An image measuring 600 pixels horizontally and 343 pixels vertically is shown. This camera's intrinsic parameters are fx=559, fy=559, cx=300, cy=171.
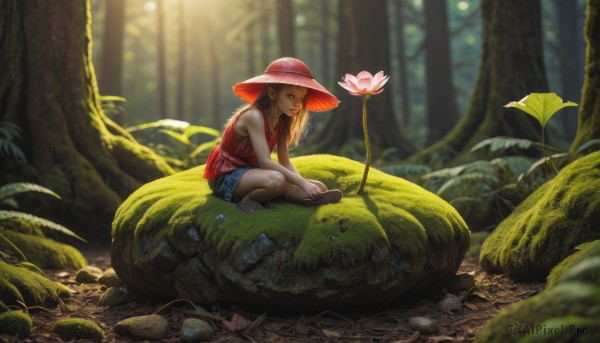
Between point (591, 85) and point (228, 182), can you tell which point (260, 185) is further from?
point (591, 85)

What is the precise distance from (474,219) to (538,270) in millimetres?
2810

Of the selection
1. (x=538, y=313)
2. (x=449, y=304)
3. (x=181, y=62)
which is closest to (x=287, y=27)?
(x=181, y=62)

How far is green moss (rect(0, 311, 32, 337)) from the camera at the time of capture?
11.7ft

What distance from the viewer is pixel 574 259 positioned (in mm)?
4109

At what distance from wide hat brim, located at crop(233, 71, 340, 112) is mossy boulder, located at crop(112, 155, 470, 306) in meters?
0.84

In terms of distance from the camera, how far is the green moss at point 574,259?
3960 mm

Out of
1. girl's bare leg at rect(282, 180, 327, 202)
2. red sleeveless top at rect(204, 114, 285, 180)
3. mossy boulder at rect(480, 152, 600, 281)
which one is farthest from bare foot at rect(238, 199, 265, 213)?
mossy boulder at rect(480, 152, 600, 281)

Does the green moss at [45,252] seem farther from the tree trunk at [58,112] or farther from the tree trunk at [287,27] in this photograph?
the tree trunk at [287,27]

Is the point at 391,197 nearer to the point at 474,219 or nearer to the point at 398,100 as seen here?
the point at 474,219

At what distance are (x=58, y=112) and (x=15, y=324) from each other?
186 inches

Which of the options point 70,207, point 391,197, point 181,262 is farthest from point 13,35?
point 391,197

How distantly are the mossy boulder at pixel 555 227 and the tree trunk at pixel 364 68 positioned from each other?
7.71 meters

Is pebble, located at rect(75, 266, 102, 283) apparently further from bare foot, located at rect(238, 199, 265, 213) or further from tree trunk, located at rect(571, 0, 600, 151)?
tree trunk, located at rect(571, 0, 600, 151)

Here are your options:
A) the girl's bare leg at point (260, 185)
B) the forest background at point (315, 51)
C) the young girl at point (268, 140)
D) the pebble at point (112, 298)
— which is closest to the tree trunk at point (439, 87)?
the forest background at point (315, 51)
